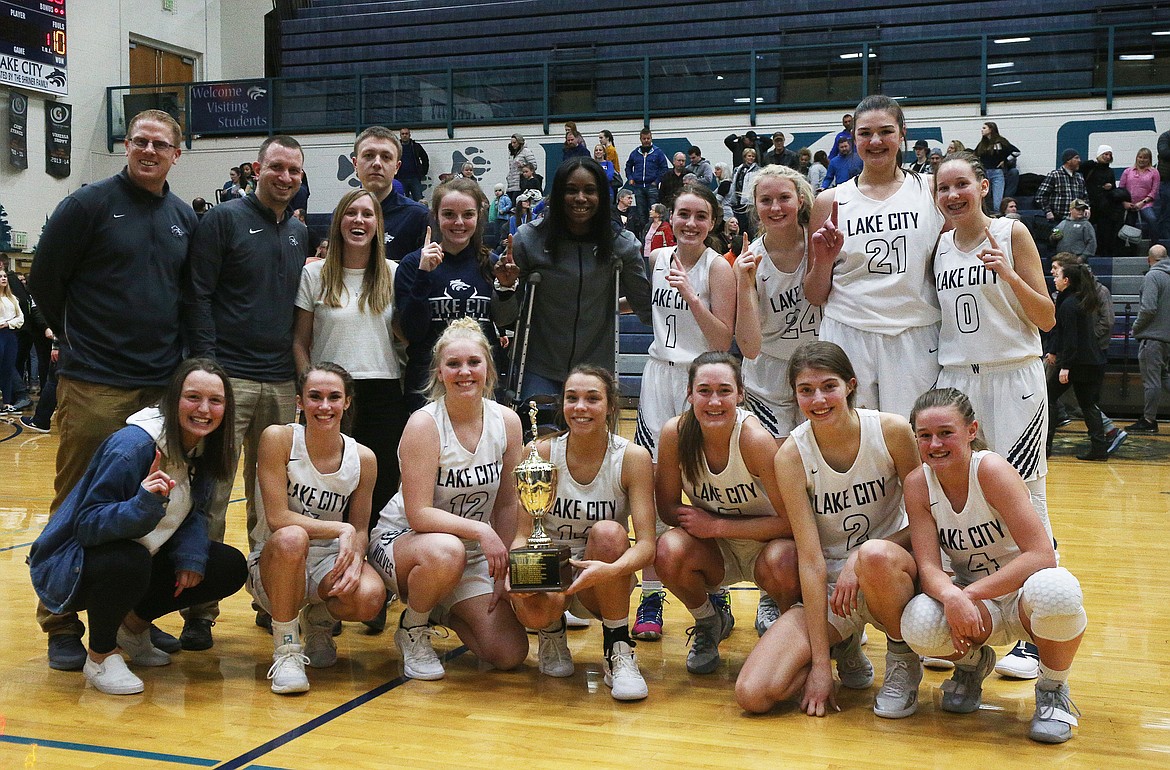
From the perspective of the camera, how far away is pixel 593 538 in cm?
357

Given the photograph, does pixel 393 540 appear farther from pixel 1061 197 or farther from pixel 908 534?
pixel 1061 197

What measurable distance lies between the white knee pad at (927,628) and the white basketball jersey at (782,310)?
4.04ft

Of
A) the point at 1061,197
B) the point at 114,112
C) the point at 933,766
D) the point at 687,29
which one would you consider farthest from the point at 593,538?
the point at 114,112

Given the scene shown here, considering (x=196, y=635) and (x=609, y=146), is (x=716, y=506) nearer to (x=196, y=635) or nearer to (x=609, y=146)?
(x=196, y=635)

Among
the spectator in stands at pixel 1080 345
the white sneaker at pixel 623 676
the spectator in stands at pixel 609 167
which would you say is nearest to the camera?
the white sneaker at pixel 623 676

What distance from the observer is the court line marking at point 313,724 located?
2773 mm

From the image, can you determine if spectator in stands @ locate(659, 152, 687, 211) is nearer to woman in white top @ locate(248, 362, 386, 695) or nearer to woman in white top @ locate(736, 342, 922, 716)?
woman in white top @ locate(248, 362, 386, 695)

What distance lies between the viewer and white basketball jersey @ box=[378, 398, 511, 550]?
12.3 ft

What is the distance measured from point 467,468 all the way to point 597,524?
51 cm

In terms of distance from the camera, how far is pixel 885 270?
12.4ft

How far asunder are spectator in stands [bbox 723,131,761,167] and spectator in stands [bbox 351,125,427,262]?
10441 millimetres

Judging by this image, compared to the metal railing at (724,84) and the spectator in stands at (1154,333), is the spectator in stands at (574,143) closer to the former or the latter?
the metal railing at (724,84)

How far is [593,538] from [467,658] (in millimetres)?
725

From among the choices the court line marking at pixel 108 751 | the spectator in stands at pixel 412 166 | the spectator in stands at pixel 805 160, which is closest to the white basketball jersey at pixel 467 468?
the court line marking at pixel 108 751
